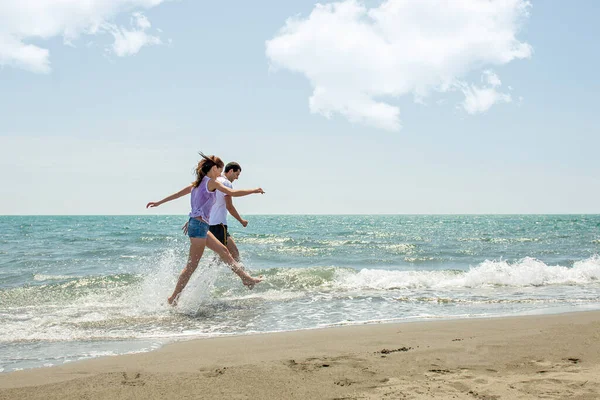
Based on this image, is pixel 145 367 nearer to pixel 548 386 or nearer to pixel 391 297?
pixel 548 386

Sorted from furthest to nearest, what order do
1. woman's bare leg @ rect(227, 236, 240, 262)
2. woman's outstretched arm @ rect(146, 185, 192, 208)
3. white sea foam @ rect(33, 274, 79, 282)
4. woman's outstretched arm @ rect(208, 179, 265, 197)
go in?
white sea foam @ rect(33, 274, 79, 282)
woman's bare leg @ rect(227, 236, 240, 262)
woman's outstretched arm @ rect(146, 185, 192, 208)
woman's outstretched arm @ rect(208, 179, 265, 197)

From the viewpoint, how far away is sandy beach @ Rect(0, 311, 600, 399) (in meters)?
3.17

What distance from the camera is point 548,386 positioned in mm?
3168

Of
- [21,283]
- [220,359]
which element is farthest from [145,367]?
[21,283]

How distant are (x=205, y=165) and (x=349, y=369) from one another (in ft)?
13.3

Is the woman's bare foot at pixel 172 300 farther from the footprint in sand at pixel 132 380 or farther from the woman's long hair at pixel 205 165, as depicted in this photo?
the footprint in sand at pixel 132 380

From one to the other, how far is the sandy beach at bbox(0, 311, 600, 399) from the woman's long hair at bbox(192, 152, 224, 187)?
106 inches

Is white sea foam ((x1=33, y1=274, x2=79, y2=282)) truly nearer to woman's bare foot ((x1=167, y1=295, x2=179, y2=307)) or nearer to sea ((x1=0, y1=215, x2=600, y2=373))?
sea ((x1=0, y1=215, x2=600, y2=373))

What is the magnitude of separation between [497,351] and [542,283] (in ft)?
23.1

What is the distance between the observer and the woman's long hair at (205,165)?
22.5 ft

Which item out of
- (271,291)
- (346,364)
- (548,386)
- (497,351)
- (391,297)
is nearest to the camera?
(548,386)

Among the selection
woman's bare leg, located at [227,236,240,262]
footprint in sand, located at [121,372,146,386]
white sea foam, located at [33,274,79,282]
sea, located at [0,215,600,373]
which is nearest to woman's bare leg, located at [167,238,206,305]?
sea, located at [0,215,600,373]

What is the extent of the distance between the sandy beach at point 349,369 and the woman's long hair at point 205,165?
8.82 feet

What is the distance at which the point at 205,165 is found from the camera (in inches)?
271
